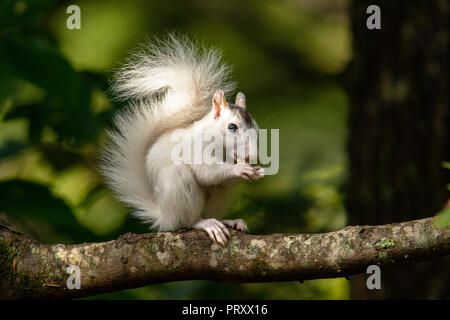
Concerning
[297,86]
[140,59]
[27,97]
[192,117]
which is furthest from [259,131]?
[297,86]

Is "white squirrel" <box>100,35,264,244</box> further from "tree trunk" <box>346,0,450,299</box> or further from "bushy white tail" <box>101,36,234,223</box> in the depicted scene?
"tree trunk" <box>346,0,450,299</box>

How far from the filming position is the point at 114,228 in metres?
3.04

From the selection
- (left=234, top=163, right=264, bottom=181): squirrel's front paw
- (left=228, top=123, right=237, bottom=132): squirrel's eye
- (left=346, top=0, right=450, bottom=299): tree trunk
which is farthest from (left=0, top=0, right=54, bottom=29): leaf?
(left=346, top=0, right=450, bottom=299): tree trunk

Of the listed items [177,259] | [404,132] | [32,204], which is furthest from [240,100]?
[404,132]

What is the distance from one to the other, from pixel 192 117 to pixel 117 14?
2.78 meters

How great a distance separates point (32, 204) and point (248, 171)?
94 centimetres

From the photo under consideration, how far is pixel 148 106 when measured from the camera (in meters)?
2.90

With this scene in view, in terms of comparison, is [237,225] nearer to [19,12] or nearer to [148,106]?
[148,106]

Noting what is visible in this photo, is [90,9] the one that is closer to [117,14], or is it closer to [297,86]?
[117,14]

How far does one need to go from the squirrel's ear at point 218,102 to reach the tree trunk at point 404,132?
5.87 ft

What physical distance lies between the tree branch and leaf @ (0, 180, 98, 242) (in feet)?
1.67

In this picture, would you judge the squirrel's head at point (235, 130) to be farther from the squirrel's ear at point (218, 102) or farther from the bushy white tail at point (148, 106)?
the bushy white tail at point (148, 106)

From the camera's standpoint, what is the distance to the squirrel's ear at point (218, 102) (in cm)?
256

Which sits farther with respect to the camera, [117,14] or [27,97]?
[117,14]
